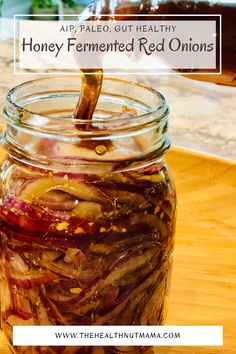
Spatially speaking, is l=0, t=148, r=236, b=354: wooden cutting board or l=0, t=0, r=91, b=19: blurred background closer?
l=0, t=148, r=236, b=354: wooden cutting board

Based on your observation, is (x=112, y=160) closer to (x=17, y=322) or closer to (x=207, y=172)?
(x=17, y=322)

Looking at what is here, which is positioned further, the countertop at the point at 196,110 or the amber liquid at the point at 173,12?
the countertop at the point at 196,110

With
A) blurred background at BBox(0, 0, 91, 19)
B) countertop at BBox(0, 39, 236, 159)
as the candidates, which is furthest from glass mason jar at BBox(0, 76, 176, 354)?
blurred background at BBox(0, 0, 91, 19)

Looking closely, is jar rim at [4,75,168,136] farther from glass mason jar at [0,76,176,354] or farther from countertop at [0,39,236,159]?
countertop at [0,39,236,159]

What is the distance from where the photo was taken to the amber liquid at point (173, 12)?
401mm

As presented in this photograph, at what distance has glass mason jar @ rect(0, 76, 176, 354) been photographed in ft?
1.22

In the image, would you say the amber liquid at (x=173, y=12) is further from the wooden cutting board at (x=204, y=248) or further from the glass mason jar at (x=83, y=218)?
the wooden cutting board at (x=204, y=248)

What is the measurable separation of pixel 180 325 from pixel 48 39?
0.35 meters

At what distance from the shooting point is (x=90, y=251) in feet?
1.21

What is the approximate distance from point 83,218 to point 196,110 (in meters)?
0.56

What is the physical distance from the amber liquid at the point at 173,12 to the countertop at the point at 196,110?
376 millimetres

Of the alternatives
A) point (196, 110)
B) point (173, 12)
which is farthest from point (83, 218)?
point (196, 110)

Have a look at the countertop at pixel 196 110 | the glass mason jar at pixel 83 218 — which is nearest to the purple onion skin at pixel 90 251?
the glass mason jar at pixel 83 218

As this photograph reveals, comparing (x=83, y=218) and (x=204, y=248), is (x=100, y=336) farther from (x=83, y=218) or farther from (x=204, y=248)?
(x=204, y=248)
